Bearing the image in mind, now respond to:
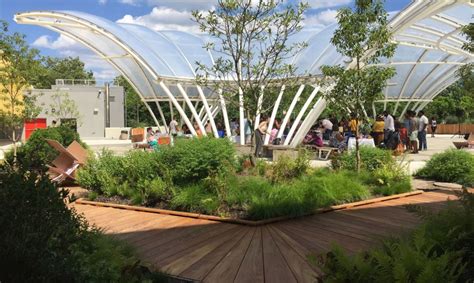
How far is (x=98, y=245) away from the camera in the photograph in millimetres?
4156

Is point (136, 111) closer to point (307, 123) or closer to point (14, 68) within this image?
point (307, 123)

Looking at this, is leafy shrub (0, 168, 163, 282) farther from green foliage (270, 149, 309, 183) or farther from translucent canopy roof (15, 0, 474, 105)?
translucent canopy roof (15, 0, 474, 105)

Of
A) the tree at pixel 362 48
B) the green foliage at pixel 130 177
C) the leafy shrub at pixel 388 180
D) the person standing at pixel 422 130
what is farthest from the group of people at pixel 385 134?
the green foliage at pixel 130 177

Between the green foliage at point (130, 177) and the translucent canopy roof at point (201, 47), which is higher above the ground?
the translucent canopy roof at point (201, 47)

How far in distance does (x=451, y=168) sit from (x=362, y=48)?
371cm

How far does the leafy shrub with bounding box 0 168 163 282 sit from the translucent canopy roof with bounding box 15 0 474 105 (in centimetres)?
1378

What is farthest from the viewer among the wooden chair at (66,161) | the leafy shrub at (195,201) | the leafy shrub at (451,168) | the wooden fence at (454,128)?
the wooden fence at (454,128)

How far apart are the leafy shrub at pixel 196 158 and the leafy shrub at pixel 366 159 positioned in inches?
143

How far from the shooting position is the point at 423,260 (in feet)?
9.02

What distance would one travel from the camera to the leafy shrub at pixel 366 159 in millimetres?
10840

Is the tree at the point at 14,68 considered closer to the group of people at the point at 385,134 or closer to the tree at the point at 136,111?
the group of people at the point at 385,134

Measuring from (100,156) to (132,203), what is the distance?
1984 mm

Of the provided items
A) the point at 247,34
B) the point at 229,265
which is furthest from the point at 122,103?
the point at 229,265

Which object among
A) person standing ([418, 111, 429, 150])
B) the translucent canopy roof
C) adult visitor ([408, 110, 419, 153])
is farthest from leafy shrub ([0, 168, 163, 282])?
person standing ([418, 111, 429, 150])
